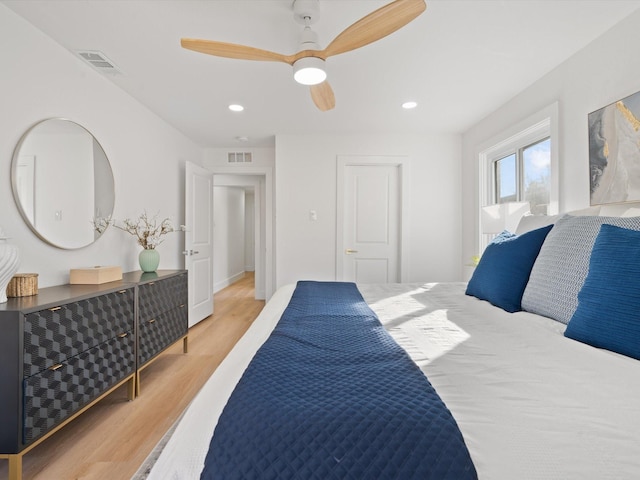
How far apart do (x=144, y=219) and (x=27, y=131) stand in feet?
4.63

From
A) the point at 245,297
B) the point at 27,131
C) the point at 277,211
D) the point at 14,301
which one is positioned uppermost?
the point at 27,131

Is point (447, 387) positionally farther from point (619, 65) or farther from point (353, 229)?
point (353, 229)

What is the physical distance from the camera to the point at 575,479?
1.88ft

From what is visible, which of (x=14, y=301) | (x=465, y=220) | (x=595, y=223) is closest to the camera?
(x=595, y=223)

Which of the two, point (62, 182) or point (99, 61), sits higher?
point (99, 61)

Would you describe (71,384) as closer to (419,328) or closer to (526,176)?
(419,328)

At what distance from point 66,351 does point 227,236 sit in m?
5.89

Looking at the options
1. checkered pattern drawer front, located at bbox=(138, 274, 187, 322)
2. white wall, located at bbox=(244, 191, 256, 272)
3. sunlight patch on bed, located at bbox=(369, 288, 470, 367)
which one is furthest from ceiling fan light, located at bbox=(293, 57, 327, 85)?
white wall, located at bbox=(244, 191, 256, 272)

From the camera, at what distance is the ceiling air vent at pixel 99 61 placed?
2.30m

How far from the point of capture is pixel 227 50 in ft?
5.87

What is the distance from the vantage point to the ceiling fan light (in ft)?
6.04

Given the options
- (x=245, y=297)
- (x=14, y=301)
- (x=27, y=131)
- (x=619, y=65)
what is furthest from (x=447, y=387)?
(x=245, y=297)

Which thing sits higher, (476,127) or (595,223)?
(476,127)

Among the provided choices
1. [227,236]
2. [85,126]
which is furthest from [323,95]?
[227,236]
